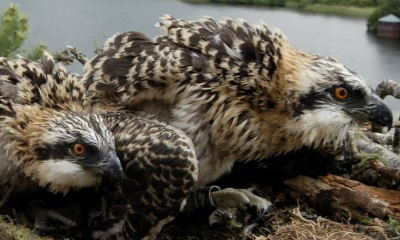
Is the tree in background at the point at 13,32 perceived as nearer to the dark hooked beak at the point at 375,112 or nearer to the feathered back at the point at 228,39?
the feathered back at the point at 228,39

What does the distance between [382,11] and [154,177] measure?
245 cm

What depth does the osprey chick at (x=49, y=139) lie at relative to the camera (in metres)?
2.63

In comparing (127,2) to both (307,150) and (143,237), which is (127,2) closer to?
(307,150)

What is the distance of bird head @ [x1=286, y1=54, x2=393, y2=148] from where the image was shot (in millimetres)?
2867

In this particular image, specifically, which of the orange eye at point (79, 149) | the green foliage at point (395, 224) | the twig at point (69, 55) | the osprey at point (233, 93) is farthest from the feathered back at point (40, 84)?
the green foliage at point (395, 224)

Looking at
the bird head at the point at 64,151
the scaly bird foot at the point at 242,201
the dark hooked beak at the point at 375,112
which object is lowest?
the scaly bird foot at the point at 242,201

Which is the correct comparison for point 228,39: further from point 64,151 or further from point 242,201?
point 64,151

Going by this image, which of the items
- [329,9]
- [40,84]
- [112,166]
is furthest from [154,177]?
[329,9]

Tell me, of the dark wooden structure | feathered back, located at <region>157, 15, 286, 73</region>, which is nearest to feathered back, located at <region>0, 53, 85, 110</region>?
feathered back, located at <region>157, 15, 286, 73</region>

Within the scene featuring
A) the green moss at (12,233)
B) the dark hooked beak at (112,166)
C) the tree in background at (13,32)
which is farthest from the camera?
the tree in background at (13,32)

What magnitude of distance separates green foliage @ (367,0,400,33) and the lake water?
0.08m

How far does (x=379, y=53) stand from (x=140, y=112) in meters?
1.99

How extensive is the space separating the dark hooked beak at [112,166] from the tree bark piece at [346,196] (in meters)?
1.21

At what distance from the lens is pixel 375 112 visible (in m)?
2.89
